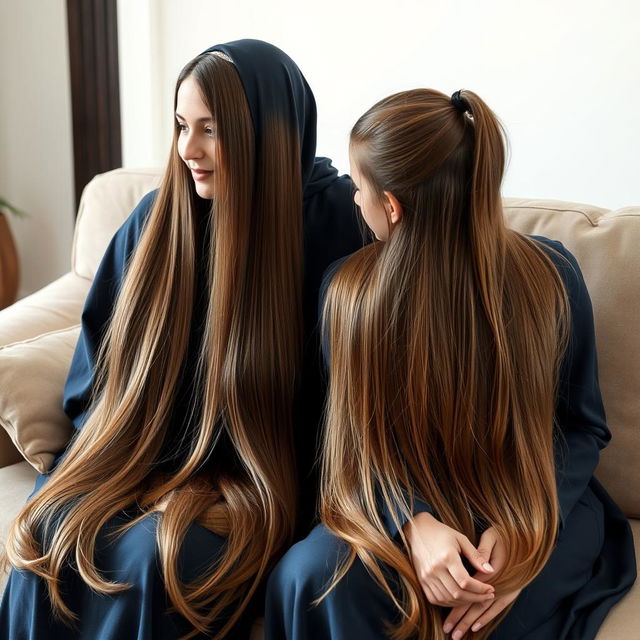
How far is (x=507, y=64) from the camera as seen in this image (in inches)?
82.1

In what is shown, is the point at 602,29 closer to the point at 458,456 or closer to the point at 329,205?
the point at 329,205

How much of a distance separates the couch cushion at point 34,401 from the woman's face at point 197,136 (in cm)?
45

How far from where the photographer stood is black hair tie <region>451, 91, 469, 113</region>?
1304 mm

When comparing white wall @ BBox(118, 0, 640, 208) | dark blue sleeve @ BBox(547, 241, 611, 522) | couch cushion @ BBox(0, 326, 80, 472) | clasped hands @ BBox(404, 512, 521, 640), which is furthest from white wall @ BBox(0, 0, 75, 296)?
clasped hands @ BBox(404, 512, 521, 640)

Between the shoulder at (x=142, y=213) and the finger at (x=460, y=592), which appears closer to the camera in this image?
the finger at (x=460, y=592)

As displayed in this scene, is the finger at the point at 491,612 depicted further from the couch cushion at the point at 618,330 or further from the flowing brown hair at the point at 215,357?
the couch cushion at the point at 618,330

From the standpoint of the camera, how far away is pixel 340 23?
2.34 metres

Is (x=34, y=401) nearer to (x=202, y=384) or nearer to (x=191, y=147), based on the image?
(x=202, y=384)

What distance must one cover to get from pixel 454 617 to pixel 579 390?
427 millimetres

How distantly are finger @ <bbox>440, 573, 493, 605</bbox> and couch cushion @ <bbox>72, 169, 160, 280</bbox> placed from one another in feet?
4.00

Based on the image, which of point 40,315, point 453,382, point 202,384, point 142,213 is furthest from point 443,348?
point 40,315

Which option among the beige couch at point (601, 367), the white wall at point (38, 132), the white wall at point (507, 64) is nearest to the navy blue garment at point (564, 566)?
the beige couch at point (601, 367)

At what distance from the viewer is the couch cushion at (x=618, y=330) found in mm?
1481

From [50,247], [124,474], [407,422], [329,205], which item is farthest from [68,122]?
[407,422]
